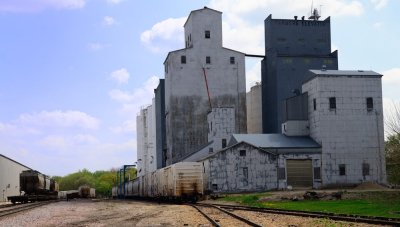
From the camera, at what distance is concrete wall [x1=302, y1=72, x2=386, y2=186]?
167 ft

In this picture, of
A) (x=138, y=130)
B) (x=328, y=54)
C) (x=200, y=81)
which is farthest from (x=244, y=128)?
(x=138, y=130)

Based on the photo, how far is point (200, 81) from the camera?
70438mm

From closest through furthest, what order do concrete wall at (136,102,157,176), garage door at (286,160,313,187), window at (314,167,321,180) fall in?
garage door at (286,160,313,187) < window at (314,167,321,180) < concrete wall at (136,102,157,176)

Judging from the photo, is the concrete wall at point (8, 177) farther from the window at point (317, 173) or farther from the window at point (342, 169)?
the window at point (342, 169)

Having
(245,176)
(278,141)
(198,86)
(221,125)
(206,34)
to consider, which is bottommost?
(245,176)

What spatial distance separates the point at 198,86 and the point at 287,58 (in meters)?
12.4

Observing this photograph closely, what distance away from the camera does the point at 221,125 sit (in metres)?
63.2

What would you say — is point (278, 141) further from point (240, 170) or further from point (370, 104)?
point (370, 104)

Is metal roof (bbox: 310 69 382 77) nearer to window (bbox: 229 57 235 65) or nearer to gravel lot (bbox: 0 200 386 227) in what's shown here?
window (bbox: 229 57 235 65)

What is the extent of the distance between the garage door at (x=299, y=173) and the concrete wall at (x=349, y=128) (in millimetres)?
1651

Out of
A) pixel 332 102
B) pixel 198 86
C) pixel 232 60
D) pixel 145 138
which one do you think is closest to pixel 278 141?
pixel 332 102

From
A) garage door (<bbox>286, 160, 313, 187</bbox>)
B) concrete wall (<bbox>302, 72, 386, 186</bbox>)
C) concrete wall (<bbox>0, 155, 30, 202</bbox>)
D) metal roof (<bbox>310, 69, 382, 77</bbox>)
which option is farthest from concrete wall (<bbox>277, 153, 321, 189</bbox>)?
concrete wall (<bbox>0, 155, 30, 202</bbox>)

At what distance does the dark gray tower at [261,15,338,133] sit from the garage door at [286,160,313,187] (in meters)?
15.6

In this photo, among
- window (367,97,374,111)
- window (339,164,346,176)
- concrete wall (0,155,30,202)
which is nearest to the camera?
window (339,164,346,176)
